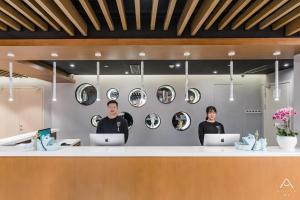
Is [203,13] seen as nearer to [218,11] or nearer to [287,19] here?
[218,11]

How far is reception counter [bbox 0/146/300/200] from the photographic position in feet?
8.92

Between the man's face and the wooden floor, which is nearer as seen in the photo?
the wooden floor

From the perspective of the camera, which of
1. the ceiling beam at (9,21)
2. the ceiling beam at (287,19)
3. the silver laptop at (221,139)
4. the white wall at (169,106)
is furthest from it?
the white wall at (169,106)

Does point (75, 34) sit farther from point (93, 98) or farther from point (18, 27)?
point (93, 98)

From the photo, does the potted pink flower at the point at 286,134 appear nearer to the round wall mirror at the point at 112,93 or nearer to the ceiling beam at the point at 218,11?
the ceiling beam at the point at 218,11

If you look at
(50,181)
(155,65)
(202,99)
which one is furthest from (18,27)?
(202,99)

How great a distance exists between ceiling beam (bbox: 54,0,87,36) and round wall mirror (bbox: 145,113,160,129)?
427 cm

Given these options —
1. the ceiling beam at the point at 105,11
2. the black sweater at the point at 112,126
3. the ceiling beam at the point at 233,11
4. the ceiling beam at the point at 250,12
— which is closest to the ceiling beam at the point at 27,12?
the ceiling beam at the point at 105,11

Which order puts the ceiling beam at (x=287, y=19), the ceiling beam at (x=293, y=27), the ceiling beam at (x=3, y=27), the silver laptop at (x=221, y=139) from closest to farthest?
1. the ceiling beam at (x=287, y=19)
2. the ceiling beam at (x=293, y=27)
3. the ceiling beam at (x=3, y=27)
4. the silver laptop at (x=221, y=139)

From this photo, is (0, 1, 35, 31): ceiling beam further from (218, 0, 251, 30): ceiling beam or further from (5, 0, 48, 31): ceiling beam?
(218, 0, 251, 30): ceiling beam

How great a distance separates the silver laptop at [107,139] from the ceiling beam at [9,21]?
1.61m

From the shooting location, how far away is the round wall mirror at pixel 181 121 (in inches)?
273

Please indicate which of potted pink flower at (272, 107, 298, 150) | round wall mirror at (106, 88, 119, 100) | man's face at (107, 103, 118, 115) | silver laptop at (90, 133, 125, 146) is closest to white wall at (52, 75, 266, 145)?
round wall mirror at (106, 88, 119, 100)

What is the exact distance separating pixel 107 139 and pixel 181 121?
411 centimetres
